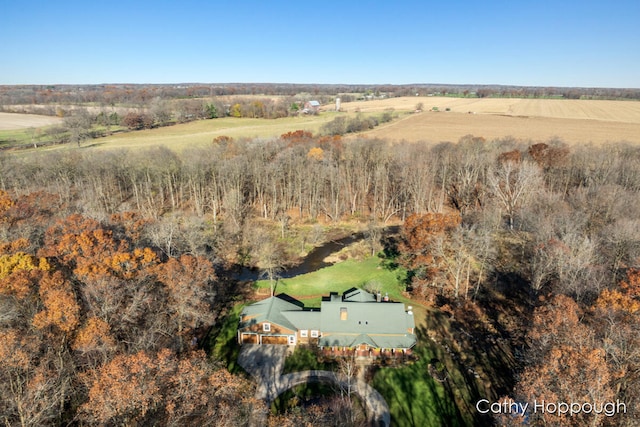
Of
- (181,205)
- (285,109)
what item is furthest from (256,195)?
(285,109)

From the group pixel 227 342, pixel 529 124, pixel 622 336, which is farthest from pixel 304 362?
pixel 529 124

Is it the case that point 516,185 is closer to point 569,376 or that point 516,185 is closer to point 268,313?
point 569,376

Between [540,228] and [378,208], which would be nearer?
[540,228]

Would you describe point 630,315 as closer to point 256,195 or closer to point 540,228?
point 540,228

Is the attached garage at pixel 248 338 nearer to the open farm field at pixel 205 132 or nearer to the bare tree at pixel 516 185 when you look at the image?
the bare tree at pixel 516 185

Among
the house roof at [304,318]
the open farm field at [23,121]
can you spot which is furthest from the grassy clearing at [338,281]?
the open farm field at [23,121]

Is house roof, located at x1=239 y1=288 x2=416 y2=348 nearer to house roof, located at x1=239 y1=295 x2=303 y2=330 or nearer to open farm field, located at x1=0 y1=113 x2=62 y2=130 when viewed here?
house roof, located at x1=239 y1=295 x2=303 y2=330
